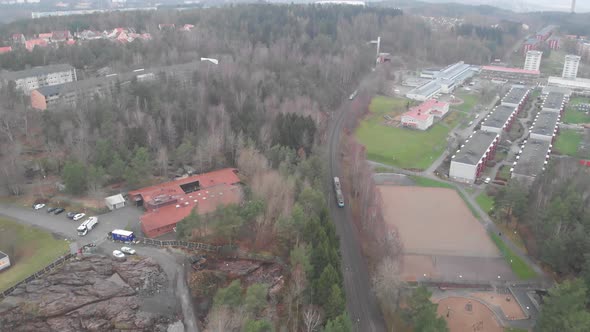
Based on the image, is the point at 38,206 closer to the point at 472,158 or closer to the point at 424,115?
the point at 472,158

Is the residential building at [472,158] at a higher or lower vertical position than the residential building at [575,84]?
lower

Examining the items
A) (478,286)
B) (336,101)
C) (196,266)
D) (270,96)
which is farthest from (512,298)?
(336,101)

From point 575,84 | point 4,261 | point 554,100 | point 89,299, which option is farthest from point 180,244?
point 575,84

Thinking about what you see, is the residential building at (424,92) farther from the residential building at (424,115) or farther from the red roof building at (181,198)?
the red roof building at (181,198)

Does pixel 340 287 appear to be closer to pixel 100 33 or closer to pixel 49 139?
pixel 49 139

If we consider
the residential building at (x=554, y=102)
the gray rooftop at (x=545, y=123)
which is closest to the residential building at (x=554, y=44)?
the residential building at (x=554, y=102)

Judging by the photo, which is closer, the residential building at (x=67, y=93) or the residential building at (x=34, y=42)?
the residential building at (x=67, y=93)
